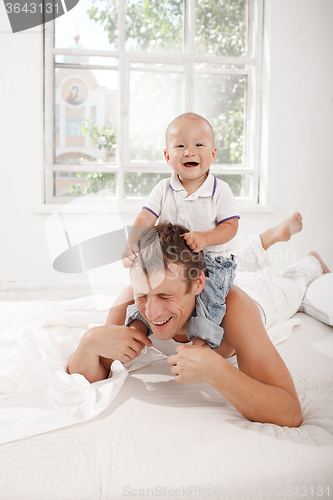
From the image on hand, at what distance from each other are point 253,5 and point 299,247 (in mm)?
2069

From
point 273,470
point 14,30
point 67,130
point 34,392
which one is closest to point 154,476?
point 273,470

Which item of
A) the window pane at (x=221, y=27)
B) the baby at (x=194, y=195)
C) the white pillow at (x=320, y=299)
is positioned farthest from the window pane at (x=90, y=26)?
the white pillow at (x=320, y=299)

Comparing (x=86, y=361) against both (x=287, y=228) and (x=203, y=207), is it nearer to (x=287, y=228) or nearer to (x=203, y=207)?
(x=203, y=207)

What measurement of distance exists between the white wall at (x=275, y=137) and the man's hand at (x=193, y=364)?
7.41ft

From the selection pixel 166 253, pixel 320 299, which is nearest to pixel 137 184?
pixel 320 299

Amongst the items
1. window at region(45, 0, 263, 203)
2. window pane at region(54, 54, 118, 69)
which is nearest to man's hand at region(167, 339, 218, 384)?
window at region(45, 0, 263, 203)

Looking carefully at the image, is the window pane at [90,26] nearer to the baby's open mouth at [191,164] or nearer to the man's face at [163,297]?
the baby's open mouth at [191,164]

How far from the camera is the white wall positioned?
2893 mm

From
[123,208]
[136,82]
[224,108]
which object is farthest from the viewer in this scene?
[224,108]

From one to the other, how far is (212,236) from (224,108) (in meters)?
2.46

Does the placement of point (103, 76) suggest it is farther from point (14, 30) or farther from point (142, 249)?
point (142, 249)

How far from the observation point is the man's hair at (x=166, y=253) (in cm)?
96

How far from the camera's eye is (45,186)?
3.11 meters

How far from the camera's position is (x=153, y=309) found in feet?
3.16
